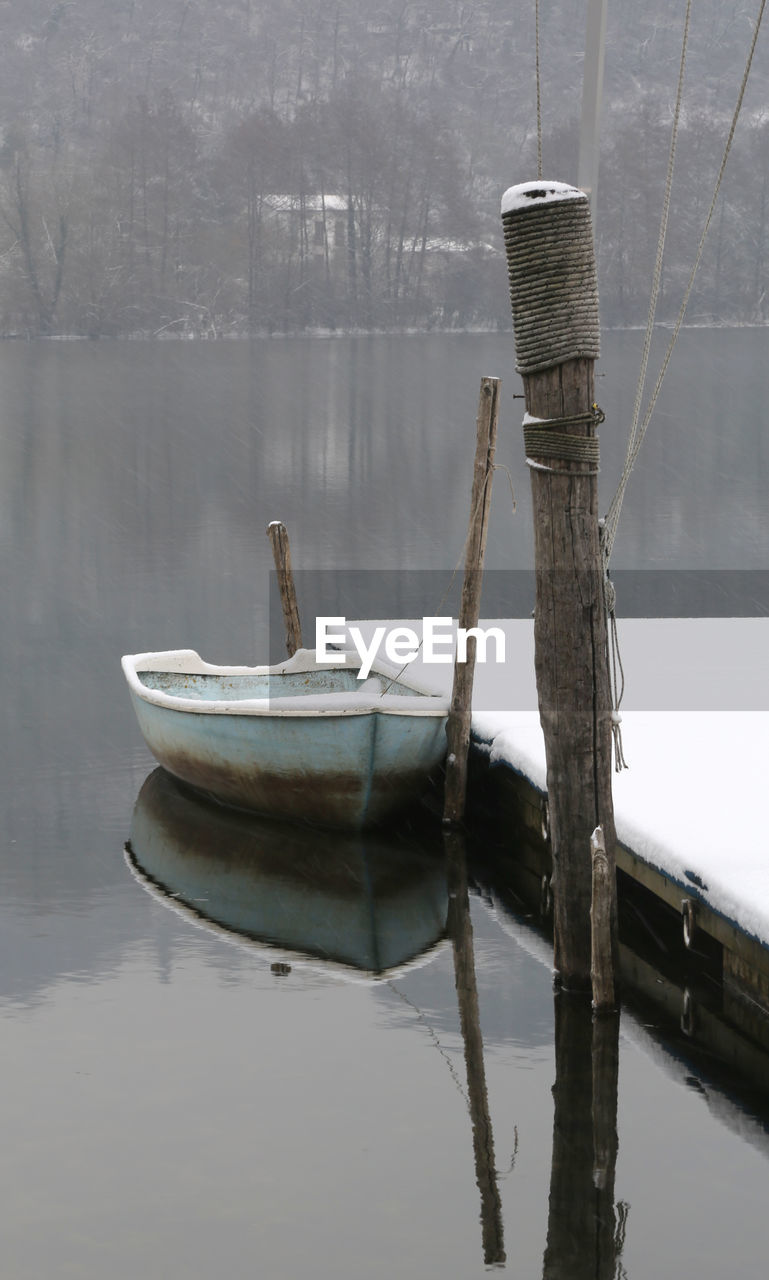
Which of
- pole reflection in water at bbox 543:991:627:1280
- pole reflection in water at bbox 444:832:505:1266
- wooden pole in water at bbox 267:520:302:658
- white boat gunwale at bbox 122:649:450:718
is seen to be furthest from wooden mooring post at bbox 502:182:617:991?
wooden pole in water at bbox 267:520:302:658

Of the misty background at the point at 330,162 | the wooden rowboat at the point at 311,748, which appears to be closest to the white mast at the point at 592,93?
the wooden rowboat at the point at 311,748

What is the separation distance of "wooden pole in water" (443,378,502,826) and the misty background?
4523 inches

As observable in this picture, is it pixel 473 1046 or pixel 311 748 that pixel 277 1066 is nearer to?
pixel 473 1046

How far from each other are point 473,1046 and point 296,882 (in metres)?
2.49

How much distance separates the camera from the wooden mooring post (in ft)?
22.5

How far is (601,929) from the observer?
722cm

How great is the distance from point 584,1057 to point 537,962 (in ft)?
4.12

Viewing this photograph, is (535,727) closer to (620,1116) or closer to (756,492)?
(620,1116)

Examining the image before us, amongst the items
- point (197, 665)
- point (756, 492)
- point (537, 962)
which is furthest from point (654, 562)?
point (537, 962)

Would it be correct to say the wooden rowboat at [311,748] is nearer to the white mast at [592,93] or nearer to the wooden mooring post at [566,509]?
the wooden mooring post at [566,509]

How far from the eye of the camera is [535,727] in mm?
10227

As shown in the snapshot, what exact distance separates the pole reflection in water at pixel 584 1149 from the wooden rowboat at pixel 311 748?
274cm

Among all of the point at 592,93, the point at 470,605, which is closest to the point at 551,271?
the point at 592,93

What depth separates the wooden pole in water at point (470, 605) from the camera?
10258 millimetres
